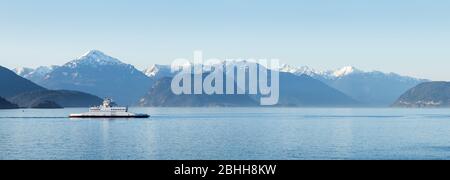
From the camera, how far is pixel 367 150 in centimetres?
10931

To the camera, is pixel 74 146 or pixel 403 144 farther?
pixel 403 144

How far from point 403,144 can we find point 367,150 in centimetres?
1827
